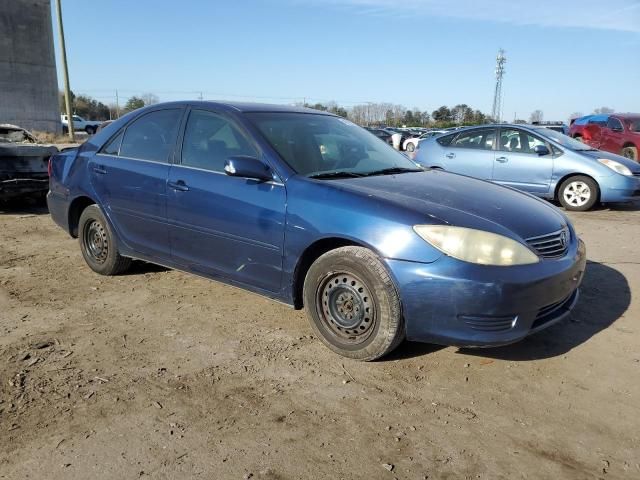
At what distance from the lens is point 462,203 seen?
344 cm

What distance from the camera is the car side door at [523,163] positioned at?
9.12 m

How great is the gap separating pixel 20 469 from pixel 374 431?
5.14 feet

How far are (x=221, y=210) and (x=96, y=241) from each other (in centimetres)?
189

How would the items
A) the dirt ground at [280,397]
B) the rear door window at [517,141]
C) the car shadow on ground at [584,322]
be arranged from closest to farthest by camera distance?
the dirt ground at [280,397]
the car shadow on ground at [584,322]
the rear door window at [517,141]

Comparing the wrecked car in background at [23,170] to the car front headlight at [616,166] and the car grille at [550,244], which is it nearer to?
the car grille at [550,244]

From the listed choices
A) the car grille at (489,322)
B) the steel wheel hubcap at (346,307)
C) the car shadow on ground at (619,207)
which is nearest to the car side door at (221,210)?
the steel wheel hubcap at (346,307)

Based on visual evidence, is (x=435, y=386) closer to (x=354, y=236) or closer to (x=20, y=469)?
(x=354, y=236)

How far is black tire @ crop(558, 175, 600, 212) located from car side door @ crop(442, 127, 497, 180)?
123 centimetres

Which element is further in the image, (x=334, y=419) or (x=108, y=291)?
(x=108, y=291)

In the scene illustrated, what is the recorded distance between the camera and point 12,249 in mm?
6137

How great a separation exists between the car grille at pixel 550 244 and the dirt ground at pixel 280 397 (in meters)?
0.68

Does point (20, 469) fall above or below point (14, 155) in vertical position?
below

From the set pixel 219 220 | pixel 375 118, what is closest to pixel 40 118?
pixel 219 220

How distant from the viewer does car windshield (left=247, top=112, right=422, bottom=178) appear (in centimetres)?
382
